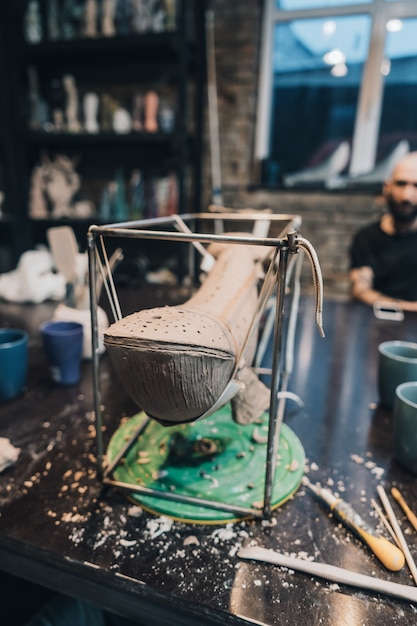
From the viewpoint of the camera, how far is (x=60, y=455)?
717 mm

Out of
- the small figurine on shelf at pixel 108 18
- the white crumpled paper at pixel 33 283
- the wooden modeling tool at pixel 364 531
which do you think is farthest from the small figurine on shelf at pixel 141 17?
the wooden modeling tool at pixel 364 531

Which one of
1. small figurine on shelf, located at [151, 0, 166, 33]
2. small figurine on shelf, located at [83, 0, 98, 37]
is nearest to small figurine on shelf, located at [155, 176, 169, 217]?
small figurine on shelf, located at [151, 0, 166, 33]

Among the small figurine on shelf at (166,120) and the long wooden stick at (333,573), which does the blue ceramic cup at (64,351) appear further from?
the small figurine on shelf at (166,120)

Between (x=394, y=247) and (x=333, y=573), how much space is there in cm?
202

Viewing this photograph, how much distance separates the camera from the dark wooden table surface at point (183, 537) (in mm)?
479

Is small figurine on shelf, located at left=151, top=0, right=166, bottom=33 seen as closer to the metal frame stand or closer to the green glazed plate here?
the metal frame stand

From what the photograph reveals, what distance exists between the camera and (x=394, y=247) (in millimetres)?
2248

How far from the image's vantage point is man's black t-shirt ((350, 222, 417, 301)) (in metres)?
2.19

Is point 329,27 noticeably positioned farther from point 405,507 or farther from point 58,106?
point 405,507

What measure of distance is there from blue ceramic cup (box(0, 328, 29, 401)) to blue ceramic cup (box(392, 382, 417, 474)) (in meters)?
0.70

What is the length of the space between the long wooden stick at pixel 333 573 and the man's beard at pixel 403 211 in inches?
75.6

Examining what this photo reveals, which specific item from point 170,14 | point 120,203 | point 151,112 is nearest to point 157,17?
point 170,14

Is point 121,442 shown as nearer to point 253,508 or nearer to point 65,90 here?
point 253,508

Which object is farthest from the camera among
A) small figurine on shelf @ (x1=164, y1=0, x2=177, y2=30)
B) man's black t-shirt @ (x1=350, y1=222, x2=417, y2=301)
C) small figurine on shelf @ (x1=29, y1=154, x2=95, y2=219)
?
small figurine on shelf @ (x1=29, y1=154, x2=95, y2=219)
